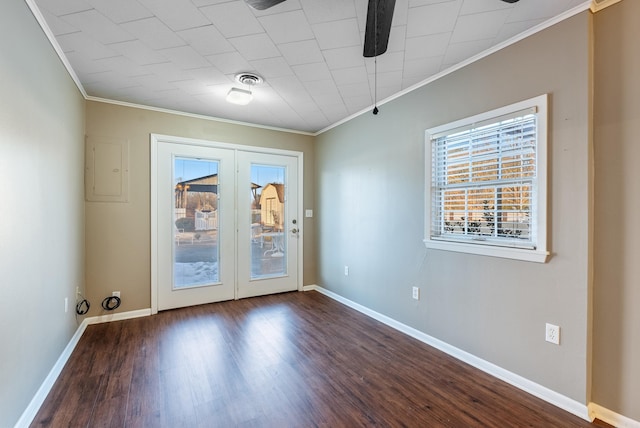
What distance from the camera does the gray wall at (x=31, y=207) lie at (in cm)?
149

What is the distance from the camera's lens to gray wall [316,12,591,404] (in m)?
1.83

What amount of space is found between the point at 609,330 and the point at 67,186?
4079 mm

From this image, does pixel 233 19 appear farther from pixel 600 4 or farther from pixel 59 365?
pixel 59 365

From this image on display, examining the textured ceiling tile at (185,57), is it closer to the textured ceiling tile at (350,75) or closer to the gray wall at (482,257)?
the textured ceiling tile at (350,75)

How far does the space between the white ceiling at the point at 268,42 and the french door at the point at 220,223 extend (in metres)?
0.87

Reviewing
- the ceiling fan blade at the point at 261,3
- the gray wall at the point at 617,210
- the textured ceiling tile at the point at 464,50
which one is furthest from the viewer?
the textured ceiling tile at the point at 464,50

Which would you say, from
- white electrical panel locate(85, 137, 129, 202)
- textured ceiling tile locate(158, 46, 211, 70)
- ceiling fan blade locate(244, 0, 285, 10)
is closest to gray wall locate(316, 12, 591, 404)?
ceiling fan blade locate(244, 0, 285, 10)

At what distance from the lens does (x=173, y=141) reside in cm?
368

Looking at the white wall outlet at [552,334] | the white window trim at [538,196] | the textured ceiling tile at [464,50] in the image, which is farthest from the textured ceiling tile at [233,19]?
the white wall outlet at [552,334]

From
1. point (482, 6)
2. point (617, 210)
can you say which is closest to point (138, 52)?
point (482, 6)

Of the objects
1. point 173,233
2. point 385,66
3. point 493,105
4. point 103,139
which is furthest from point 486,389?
point 103,139

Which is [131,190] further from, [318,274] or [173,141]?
[318,274]

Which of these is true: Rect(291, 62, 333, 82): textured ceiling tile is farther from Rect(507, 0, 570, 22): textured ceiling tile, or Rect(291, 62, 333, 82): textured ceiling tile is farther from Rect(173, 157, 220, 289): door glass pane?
Rect(173, 157, 220, 289): door glass pane

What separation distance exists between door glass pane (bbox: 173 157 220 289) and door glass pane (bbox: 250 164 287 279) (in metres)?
0.53
